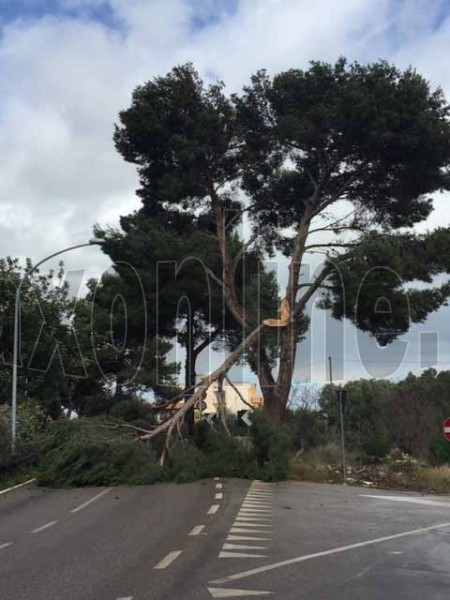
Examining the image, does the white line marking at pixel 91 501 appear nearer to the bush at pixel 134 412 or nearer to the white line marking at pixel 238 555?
the bush at pixel 134 412

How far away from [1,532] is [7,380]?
19.6m

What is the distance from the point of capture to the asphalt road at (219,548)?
770 centimetres

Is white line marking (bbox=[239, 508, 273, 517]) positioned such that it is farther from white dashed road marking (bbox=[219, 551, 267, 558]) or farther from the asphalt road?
white dashed road marking (bbox=[219, 551, 267, 558])

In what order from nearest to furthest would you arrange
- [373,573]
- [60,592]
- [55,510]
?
1. [60,592]
2. [373,573]
3. [55,510]

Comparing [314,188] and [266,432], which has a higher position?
[314,188]

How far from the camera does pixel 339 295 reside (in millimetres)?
29359

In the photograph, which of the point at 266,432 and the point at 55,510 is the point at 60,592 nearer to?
the point at 55,510

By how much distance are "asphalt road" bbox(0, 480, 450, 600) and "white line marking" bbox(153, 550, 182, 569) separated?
0.01 meters

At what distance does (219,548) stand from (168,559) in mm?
1156

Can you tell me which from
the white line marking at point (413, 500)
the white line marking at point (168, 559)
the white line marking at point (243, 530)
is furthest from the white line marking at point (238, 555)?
the white line marking at point (413, 500)

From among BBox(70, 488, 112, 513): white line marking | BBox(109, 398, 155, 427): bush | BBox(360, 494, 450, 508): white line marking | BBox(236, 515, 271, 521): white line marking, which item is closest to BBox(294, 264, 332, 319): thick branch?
BBox(109, 398, 155, 427): bush

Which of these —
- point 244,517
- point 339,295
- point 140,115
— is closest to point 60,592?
point 244,517

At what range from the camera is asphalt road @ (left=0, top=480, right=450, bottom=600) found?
25.3 ft

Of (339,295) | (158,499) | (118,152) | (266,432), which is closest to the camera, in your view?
(158,499)
